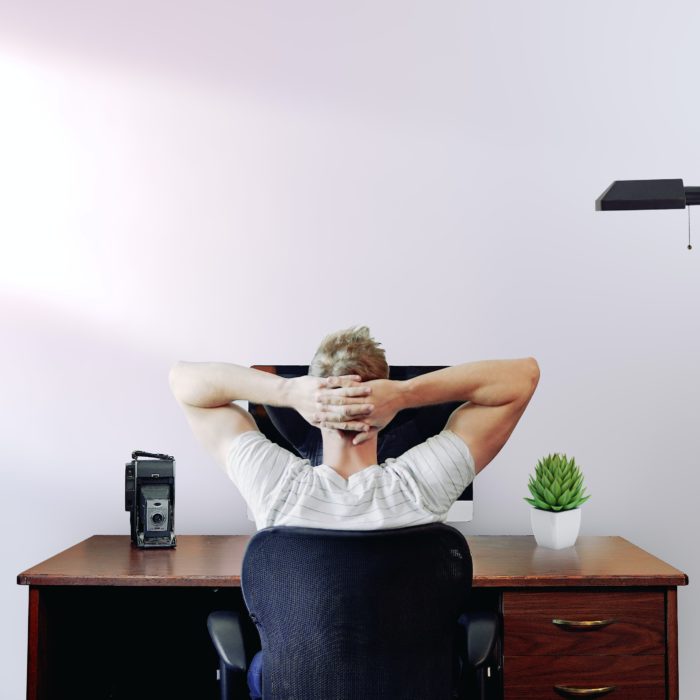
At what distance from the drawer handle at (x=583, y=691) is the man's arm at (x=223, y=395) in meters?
0.98

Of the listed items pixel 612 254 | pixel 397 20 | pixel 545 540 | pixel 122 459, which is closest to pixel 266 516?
pixel 545 540

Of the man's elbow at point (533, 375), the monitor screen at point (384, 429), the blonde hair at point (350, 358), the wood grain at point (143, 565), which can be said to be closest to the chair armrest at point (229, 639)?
the wood grain at point (143, 565)

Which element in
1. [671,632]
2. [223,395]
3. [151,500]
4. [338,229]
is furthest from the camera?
[338,229]

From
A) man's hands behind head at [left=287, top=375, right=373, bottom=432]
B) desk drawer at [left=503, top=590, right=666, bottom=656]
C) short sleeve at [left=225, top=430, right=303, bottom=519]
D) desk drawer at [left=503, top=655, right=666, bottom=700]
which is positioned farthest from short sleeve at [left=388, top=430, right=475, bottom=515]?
desk drawer at [left=503, top=655, right=666, bottom=700]

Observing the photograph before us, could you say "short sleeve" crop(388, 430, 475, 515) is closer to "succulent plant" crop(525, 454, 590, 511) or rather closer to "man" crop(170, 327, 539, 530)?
"man" crop(170, 327, 539, 530)

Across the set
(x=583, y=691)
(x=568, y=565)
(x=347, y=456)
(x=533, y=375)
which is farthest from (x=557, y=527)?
(x=347, y=456)

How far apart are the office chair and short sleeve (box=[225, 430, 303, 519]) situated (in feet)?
0.54

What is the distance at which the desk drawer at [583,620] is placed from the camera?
1928mm

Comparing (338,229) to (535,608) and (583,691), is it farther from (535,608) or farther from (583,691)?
(583,691)

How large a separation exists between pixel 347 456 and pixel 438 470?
171 mm

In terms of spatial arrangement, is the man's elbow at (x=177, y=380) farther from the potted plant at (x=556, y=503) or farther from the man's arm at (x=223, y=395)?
the potted plant at (x=556, y=503)

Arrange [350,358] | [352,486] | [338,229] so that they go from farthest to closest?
1. [338,229]
2. [350,358]
3. [352,486]

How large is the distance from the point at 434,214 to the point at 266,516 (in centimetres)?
142

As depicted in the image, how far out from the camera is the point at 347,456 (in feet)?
4.92
